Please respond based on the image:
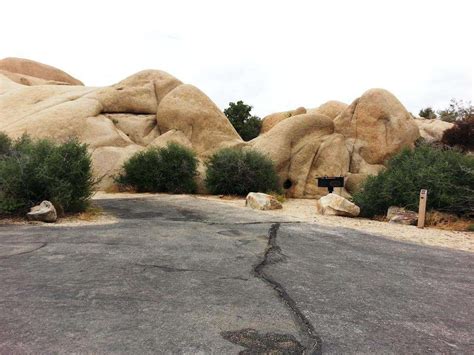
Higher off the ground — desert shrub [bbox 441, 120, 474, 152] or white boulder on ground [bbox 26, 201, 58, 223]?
desert shrub [bbox 441, 120, 474, 152]

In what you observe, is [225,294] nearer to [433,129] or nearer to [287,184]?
[287,184]

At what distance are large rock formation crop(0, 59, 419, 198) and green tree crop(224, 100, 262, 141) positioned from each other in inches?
294

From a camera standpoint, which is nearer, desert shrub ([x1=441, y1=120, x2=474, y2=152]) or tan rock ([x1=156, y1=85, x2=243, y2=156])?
desert shrub ([x1=441, y1=120, x2=474, y2=152])

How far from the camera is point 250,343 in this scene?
2816 millimetres

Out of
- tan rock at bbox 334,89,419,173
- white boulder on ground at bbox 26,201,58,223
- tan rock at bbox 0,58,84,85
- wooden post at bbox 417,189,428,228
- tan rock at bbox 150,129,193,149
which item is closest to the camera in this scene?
white boulder on ground at bbox 26,201,58,223

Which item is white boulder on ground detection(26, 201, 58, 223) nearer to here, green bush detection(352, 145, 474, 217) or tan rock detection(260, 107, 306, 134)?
green bush detection(352, 145, 474, 217)

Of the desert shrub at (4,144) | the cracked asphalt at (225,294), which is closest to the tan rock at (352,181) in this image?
the cracked asphalt at (225,294)

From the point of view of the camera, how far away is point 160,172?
14953mm

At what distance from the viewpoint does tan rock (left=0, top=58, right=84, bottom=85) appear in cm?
3838

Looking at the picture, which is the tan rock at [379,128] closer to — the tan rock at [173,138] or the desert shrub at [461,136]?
the desert shrub at [461,136]

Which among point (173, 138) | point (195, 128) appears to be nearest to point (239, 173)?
point (173, 138)

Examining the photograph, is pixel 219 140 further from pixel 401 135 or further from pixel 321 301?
pixel 321 301

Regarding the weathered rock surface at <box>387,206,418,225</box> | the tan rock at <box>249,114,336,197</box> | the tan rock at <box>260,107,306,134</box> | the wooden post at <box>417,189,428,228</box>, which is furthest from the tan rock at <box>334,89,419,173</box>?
the tan rock at <box>260,107,306,134</box>

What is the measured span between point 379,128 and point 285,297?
14.7m
